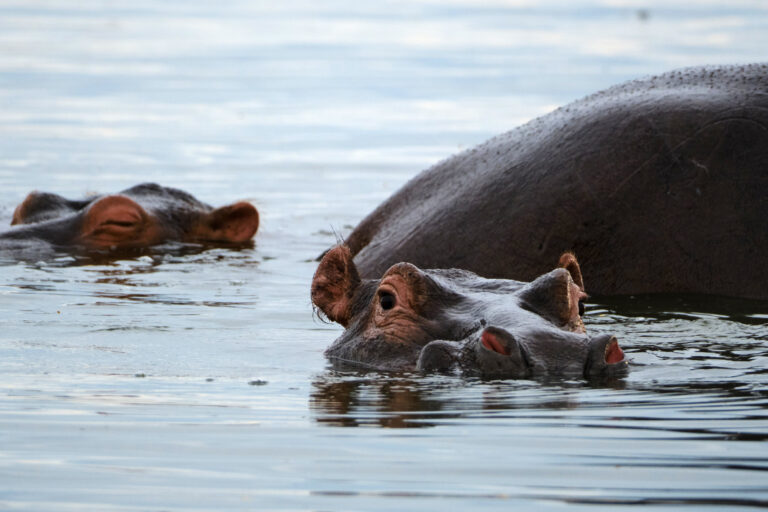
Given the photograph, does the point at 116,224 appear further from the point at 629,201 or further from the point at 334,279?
the point at 334,279

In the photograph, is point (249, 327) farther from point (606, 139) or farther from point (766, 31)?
point (766, 31)

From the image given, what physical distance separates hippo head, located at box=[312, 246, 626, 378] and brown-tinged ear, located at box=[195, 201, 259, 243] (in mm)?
6681

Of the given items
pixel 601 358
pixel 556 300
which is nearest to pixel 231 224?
pixel 556 300

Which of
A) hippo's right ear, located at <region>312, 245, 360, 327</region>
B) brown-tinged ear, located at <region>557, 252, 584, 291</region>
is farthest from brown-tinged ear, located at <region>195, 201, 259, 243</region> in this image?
brown-tinged ear, located at <region>557, 252, 584, 291</region>

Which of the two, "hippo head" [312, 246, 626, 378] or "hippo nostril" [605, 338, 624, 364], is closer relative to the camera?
"hippo head" [312, 246, 626, 378]

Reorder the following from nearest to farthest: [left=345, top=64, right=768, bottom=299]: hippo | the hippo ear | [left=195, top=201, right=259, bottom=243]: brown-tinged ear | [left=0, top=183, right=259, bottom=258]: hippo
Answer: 1. the hippo ear
2. [left=345, top=64, right=768, bottom=299]: hippo
3. [left=0, top=183, right=259, bottom=258]: hippo
4. [left=195, top=201, right=259, bottom=243]: brown-tinged ear

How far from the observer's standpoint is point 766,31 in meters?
39.6

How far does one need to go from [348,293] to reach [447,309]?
0.95 m

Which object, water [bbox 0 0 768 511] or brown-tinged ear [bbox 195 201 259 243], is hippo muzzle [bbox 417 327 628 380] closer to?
water [bbox 0 0 768 511]

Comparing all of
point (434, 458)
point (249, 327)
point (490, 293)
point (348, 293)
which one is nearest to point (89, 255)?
point (249, 327)

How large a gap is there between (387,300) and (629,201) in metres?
3.13

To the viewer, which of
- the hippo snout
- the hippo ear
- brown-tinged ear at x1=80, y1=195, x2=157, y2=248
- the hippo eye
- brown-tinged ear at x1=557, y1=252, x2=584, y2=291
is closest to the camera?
the hippo snout

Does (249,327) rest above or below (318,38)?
below

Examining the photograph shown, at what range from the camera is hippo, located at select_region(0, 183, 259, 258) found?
13.1 metres
